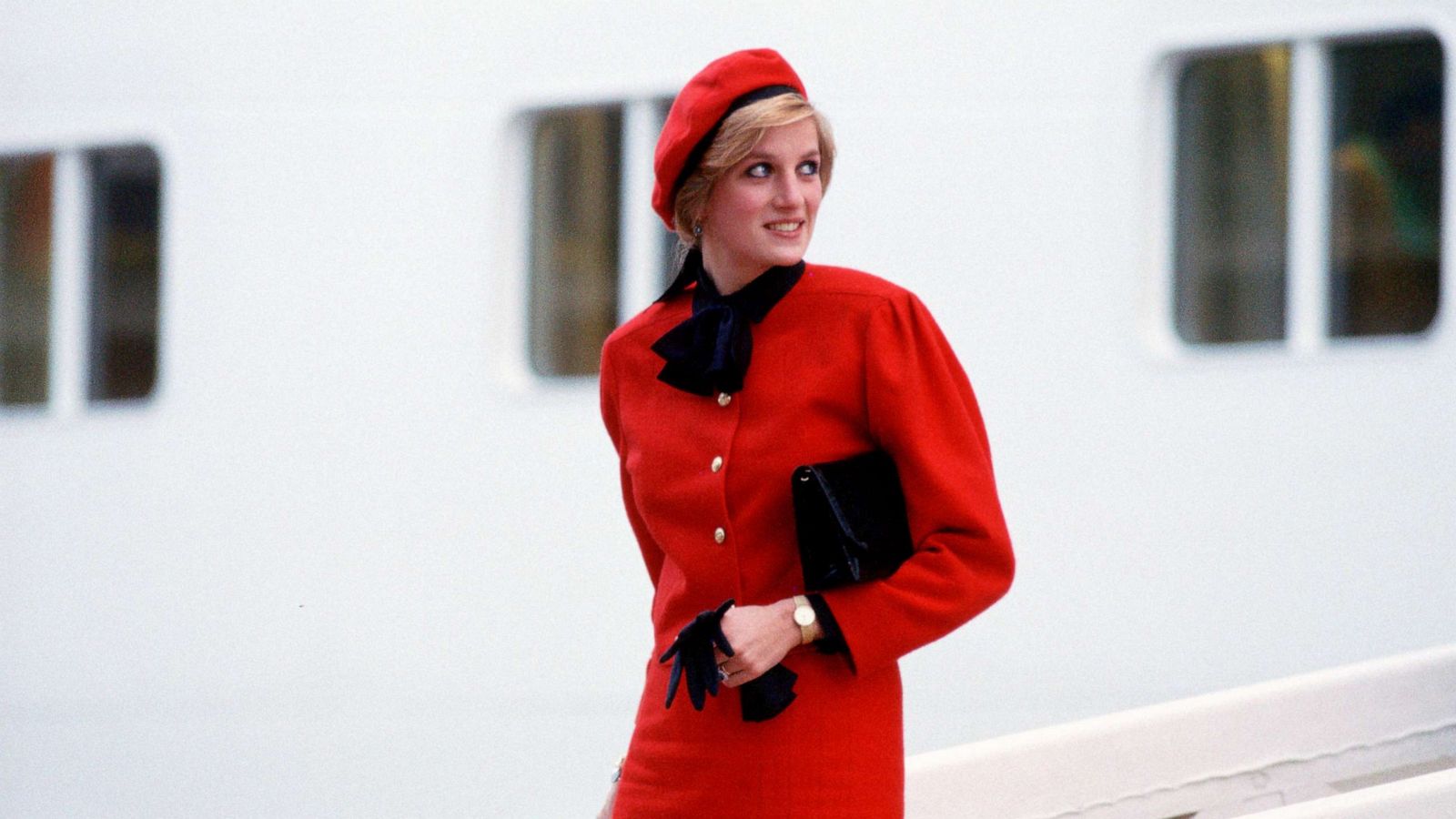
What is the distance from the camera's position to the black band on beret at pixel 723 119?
1.93 m

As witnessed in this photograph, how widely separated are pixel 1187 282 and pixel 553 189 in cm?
196

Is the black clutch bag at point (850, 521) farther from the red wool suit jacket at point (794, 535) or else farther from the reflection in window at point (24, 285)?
the reflection in window at point (24, 285)

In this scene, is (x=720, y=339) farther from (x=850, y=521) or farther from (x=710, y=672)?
(x=710, y=672)

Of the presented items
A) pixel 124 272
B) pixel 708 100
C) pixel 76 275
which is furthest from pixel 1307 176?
pixel 76 275

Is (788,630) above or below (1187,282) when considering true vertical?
below

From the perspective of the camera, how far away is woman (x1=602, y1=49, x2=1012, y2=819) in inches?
72.2

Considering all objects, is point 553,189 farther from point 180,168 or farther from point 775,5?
point 180,168

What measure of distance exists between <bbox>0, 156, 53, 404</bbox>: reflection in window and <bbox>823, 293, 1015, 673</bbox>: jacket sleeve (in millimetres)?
5316

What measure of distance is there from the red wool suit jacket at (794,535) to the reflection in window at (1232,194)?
305cm

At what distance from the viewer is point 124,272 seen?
643 cm

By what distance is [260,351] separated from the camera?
6.01 metres

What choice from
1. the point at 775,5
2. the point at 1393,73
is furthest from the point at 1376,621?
the point at 775,5

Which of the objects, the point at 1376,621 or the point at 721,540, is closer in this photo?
the point at 721,540

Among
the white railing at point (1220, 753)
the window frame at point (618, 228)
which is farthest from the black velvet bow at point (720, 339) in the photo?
the window frame at point (618, 228)
